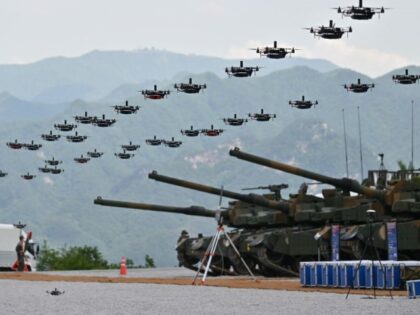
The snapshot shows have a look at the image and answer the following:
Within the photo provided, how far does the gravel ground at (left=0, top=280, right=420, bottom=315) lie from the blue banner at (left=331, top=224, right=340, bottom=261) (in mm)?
10803

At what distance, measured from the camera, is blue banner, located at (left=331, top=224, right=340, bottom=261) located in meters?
47.2

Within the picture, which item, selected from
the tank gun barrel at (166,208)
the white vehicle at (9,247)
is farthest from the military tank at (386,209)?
the white vehicle at (9,247)

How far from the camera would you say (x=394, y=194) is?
150ft

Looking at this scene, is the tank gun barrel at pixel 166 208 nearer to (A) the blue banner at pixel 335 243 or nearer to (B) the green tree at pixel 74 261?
(A) the blue banner at pixel 335 243

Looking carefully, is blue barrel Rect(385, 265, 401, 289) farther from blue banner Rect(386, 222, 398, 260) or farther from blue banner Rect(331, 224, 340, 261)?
blue banner Rect(331, 224, 340, 261)

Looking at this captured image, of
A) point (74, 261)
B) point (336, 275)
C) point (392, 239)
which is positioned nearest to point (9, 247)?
point (392, 239)

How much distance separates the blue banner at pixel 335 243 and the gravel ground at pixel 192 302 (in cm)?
1080

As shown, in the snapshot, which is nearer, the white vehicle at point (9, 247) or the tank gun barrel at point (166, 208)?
the tank gun barrel at point (166, 208)

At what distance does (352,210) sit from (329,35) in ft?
44.4

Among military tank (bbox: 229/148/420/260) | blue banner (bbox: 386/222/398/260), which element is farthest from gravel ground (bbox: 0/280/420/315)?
military tank (bbox: 229/148/420/260)

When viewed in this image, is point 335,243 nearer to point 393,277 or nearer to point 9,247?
point 393,277

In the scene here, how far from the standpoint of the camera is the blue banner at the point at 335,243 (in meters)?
47.2

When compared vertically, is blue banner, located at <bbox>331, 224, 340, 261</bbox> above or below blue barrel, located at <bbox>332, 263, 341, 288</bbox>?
above

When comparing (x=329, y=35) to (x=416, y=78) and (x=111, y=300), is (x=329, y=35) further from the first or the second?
(x=111, y=300)
